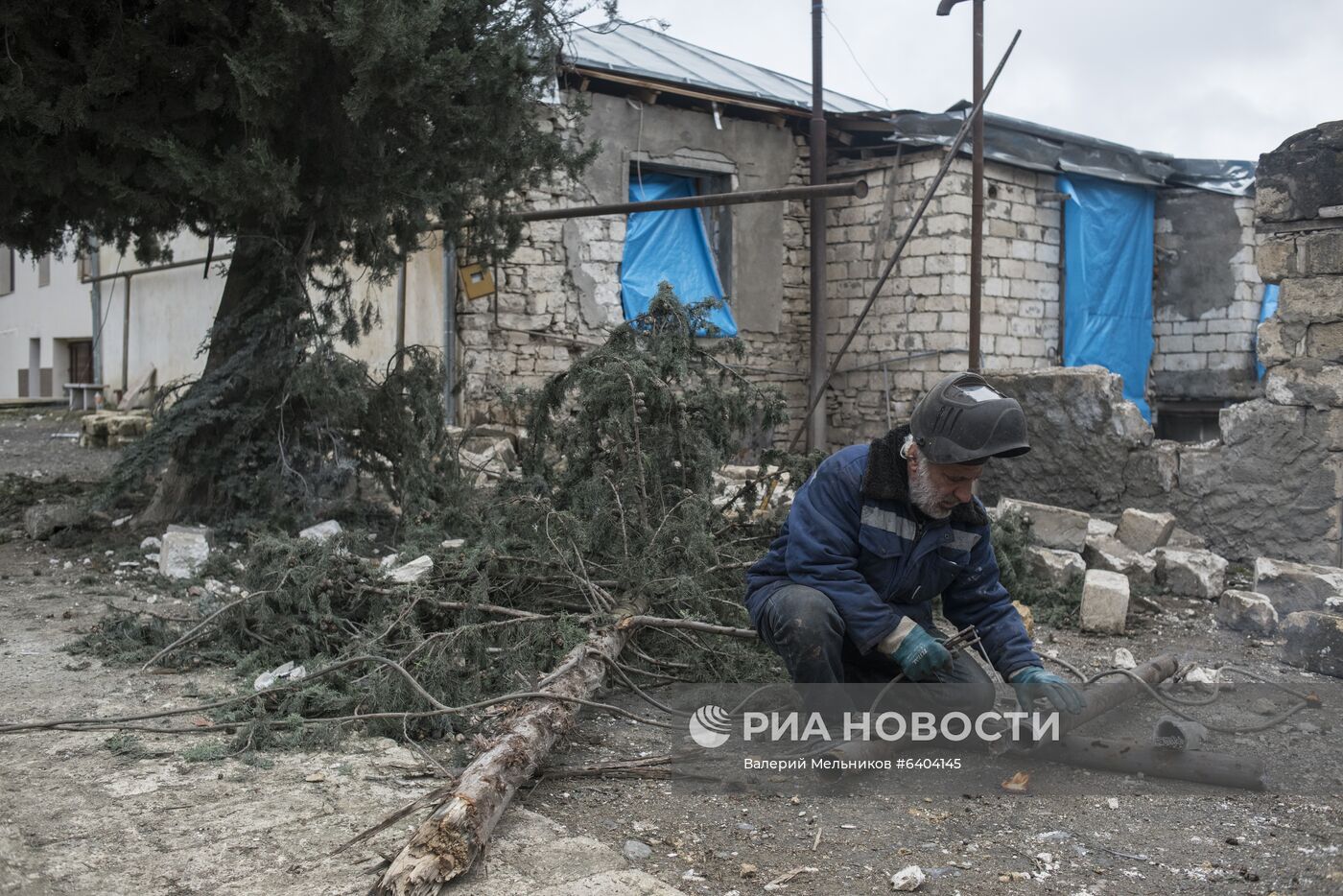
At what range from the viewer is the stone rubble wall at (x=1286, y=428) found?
6645mm

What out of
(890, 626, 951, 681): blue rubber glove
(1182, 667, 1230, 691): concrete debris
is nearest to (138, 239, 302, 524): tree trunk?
(890, 626, 951, 681): blue rubber glove

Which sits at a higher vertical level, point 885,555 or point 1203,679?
point 885,555

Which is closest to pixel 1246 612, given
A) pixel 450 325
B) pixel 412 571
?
pixel 412 571

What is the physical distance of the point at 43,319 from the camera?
772 inches

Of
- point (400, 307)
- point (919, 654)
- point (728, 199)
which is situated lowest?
point (919, 654)

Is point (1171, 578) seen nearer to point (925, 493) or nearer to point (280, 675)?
point (925, 493)

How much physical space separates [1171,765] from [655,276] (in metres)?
8.68

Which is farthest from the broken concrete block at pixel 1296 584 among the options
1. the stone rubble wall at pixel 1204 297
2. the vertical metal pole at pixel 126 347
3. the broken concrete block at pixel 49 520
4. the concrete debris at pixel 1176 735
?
the vertical metal pole at pixel 126 347

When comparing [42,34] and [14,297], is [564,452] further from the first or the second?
[14,297]

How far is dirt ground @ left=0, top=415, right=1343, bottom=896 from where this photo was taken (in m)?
2.78

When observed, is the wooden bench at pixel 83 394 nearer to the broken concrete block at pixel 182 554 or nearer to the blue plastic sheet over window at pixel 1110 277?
the broken concrete block at pixel 182 554

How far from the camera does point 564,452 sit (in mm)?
5508

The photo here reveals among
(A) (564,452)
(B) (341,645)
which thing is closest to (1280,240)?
(A) (564,452)

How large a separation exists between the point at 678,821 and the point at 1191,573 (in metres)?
4.38
